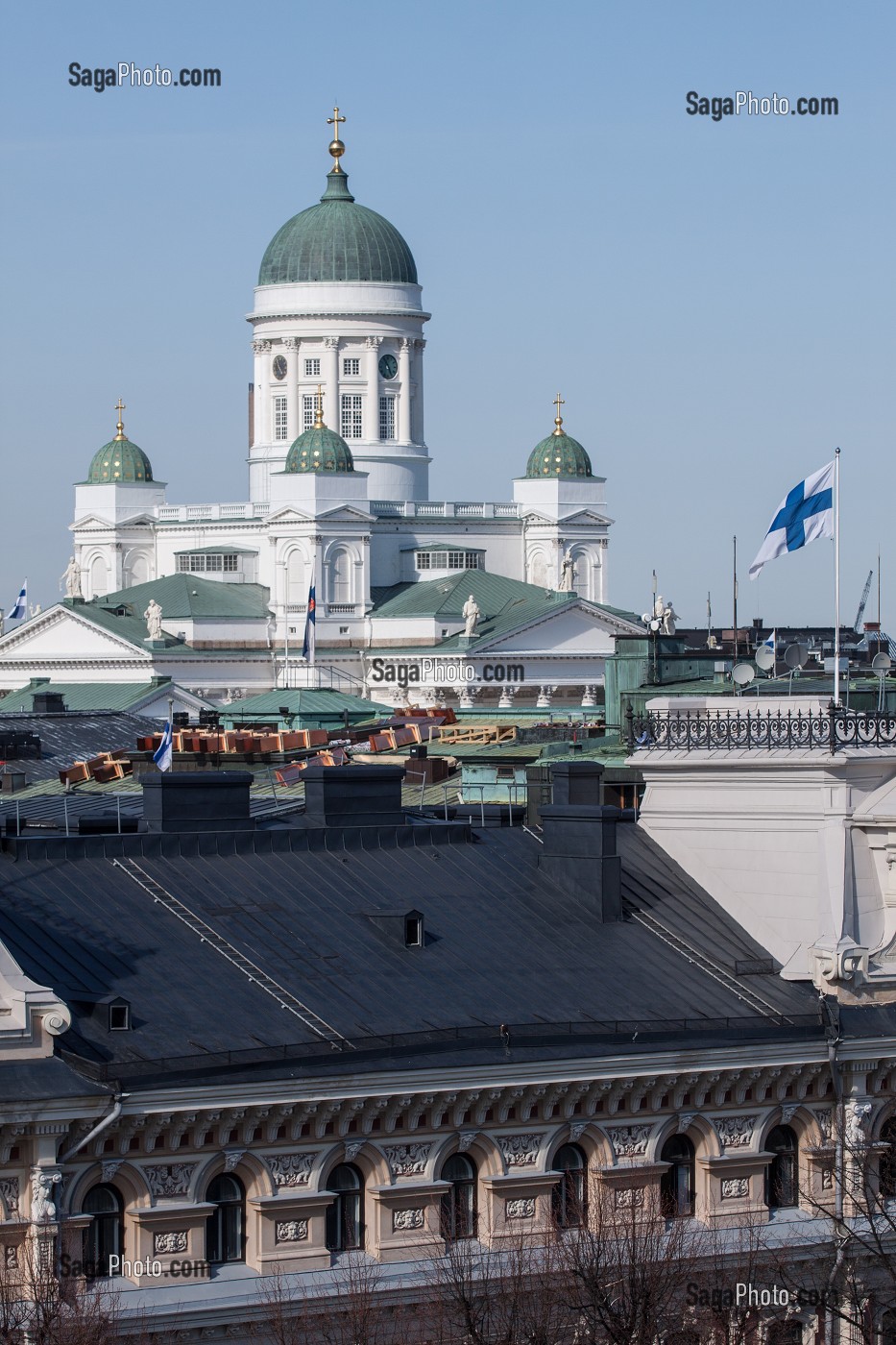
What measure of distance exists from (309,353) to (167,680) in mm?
53127

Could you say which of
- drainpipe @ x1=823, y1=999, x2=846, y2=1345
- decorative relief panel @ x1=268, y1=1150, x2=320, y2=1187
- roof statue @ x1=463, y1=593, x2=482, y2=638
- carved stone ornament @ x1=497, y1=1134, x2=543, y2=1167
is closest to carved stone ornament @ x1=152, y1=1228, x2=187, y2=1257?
decorative relief panel @ x1=268, y1=1150, x2=320, y2=1187

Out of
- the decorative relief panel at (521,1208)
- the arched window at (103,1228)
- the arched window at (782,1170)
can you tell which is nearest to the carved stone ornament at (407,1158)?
the decorative relief panel at (521,1208)

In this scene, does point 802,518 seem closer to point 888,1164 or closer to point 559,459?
point 888,1164

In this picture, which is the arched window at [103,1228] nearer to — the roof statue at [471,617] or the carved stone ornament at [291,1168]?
the carved stone ornament at [291,1168]

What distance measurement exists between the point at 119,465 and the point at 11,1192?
500 ft

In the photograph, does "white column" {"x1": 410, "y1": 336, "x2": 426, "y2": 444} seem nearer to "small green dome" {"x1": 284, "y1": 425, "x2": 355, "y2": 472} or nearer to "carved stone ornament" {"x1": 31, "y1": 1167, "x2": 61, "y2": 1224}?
"small green dome" {"x1": 284, "y1": 425, "x2": 355, "y2": 472}

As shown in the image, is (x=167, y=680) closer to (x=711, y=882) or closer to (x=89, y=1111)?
(x=711, y=882)

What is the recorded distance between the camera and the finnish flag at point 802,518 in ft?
142

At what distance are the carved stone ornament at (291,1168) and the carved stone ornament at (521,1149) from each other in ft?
7.19

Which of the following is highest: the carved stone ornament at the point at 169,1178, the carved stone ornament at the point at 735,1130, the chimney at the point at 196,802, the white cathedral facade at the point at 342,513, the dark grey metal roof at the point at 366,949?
the white cathedral facade at the point at 342,513

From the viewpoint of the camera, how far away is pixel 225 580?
569 feet

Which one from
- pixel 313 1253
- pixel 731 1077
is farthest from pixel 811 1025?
pixel 313 1253

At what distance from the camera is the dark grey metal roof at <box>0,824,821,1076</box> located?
102 feet

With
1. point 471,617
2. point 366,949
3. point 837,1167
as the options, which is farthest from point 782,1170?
point 471,617
